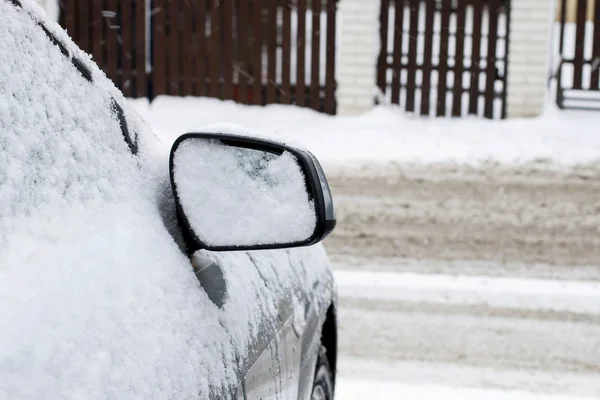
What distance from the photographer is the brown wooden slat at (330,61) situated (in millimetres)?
11156

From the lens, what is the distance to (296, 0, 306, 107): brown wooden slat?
11.2 meters

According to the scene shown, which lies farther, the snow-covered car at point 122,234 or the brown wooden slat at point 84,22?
the brown wooden slat at point 84,22

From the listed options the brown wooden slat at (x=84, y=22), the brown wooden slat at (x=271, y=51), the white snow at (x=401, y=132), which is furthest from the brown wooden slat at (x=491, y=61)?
the brown wooden slat at (x=84, y=22)

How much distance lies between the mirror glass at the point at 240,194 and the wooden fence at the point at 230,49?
1008 cm

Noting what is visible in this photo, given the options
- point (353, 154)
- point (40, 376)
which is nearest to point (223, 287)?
point (40, 376)

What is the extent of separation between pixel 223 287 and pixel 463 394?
3.35 metres

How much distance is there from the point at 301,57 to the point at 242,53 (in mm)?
946

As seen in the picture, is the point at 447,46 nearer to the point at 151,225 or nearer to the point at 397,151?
the point at 397,151

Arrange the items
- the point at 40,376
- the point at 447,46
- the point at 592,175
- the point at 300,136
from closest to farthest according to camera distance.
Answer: the point at 40,376
the point at 592,175
the point at 300,136
the point at 447,46

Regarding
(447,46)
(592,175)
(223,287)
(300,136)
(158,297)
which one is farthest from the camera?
(447,46)

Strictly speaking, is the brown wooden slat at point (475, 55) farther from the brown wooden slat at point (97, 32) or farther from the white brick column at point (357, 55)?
the brown wooden slat at point (97, 32)

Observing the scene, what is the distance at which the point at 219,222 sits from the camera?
1.27 meters

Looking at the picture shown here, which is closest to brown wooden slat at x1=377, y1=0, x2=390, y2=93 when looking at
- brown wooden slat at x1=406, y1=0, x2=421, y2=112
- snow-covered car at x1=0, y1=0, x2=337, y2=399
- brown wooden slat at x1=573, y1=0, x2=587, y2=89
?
brown wooden slat at x1=406, y1=0, x2=421, y2=112

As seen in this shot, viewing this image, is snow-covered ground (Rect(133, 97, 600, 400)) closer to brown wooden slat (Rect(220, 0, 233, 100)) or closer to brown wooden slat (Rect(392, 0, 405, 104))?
brown wooden slat (Rect(220, 0, 233, 100))
